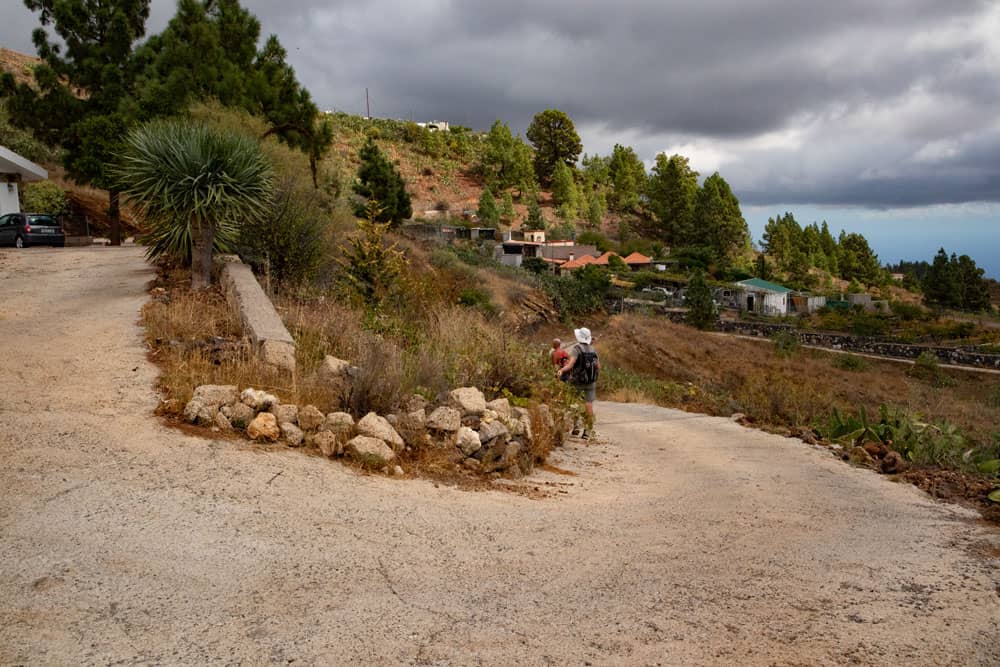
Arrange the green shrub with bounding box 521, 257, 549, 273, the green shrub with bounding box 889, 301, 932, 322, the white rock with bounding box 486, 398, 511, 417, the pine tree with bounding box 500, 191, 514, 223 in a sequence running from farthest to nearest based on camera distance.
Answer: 1. the pine tree with bounding box 500, 191, 514, 223
2. the green shrub with bounding box 521, 257, 549, 273
3. the green shrub with bounding box 889, 301, 932, 322
4. the white rock with bounding box 486, 398, 511, 417

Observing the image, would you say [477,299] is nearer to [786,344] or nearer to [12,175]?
[786,344]

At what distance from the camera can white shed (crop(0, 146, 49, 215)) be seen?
29.1 metres

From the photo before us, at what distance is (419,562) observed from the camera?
4344 millimetres

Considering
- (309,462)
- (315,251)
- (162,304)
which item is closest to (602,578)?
(309,462)

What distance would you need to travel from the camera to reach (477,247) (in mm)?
63281

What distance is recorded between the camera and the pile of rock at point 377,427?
602cm

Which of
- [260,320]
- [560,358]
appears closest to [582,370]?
[560,358]

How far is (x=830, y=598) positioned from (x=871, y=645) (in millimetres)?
589

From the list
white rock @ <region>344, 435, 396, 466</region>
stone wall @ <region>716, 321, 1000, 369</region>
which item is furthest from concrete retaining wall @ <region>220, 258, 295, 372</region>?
stone wall @ <region>716, 321, 1000, 369</region>

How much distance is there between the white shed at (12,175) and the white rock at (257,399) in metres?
29.9

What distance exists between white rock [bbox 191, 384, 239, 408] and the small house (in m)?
60.6

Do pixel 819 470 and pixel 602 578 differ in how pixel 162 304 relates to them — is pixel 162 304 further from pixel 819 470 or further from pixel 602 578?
pixel 819 470

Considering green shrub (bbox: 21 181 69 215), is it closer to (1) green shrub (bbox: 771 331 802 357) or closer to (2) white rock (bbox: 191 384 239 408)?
(2) white rock (bbox: 191 384 239 408)

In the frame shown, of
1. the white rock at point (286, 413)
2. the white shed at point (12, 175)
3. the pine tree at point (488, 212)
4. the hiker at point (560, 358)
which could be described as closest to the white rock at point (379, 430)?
the white rock at point (286, 413)
